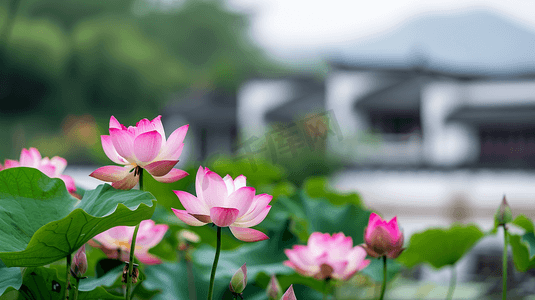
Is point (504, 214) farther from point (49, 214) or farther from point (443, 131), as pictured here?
point (443, 131)

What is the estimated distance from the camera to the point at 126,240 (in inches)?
16.6

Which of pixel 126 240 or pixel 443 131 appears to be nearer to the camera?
pixel 126 240

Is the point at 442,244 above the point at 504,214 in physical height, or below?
below

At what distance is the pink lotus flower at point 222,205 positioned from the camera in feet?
1.02

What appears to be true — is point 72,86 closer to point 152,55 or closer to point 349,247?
point 152,55

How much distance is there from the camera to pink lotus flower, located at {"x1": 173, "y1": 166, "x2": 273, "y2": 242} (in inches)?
12.2

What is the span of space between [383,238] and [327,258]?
9cm

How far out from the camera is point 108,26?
446 inches

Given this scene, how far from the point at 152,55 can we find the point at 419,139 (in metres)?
7.75

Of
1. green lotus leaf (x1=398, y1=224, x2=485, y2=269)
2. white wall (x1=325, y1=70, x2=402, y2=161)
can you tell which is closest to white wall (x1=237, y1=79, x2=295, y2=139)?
white wall (x1=325, y1=70, x2=402, y2=161)

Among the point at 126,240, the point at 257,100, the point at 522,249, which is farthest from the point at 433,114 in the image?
the point at 126,240

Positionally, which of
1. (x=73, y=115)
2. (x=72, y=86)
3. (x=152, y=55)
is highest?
(x=152, y=55)

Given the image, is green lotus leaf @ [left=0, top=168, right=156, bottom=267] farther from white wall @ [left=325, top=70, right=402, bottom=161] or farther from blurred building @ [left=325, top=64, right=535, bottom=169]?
white wall @ [left=325, top=70, right=402, bottom=161]

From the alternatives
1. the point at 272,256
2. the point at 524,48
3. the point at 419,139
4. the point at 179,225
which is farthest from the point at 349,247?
the point at 524,48
